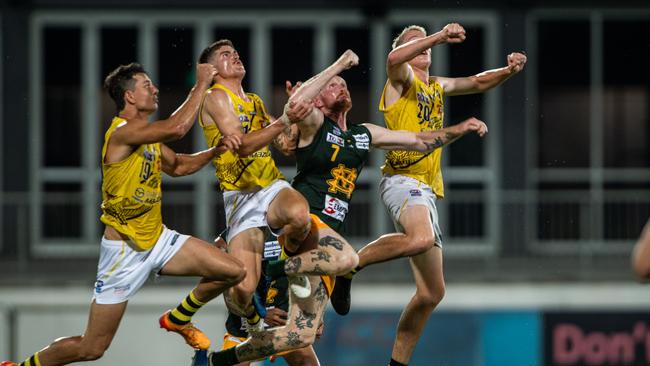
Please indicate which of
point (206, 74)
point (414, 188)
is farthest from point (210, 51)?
point (414, 188)

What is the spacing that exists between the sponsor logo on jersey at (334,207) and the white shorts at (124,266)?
97 cm

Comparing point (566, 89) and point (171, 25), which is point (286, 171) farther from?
point (566, 89)

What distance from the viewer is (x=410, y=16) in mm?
16797

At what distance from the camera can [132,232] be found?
7539 millimetres

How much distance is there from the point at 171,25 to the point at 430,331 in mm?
6566

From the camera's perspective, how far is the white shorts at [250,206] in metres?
7.96

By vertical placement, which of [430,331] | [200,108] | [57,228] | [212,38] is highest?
[212,38]

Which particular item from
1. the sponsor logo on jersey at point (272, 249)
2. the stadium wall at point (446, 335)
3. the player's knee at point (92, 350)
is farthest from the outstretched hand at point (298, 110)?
the stadium wall at point (446, 335)

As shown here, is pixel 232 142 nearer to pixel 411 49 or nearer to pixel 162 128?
pixel 162 128

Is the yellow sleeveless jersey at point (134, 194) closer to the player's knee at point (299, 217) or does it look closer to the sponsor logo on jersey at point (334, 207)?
the player's knee at point (299, 217)

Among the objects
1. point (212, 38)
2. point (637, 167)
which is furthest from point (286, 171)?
point (637, 167)

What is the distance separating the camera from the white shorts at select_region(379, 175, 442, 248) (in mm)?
8195

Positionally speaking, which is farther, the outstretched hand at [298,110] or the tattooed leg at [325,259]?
the tattooed leg at [325,259]

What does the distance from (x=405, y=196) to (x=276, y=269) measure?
1075mm
